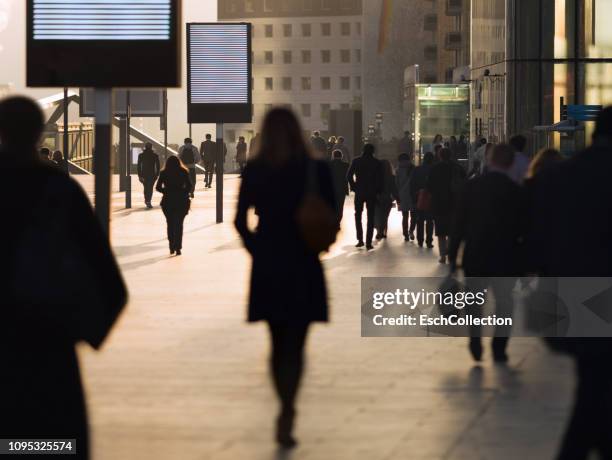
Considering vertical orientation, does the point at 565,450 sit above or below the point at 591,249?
below

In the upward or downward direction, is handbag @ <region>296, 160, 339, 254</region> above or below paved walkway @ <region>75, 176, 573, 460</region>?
above

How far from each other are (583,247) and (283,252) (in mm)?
1849

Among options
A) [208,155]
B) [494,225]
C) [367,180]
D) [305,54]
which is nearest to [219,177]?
[367,180]

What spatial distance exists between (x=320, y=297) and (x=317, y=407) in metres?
1.25

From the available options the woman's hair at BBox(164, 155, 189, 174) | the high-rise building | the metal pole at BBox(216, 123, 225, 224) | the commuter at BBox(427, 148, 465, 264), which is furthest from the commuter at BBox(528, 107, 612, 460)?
the high-rise building

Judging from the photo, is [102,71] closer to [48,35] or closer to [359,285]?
[48,35]

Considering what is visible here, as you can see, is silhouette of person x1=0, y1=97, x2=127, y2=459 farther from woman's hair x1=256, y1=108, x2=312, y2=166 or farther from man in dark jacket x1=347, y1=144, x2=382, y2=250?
man in dark jacket x1=347, y1=144, x2=382, y2=250

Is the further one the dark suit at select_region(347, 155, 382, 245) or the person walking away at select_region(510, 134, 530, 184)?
the dark suit at select_region(347, 155, 382, 245)

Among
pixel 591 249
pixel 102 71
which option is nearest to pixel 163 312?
pixel 102 71

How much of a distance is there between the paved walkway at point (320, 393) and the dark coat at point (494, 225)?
68 cm

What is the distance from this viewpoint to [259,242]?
7836 millimetres

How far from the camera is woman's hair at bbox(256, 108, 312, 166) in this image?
755 cm

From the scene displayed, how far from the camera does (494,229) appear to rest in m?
11.0

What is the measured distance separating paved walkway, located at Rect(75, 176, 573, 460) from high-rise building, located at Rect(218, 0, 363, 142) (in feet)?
510
